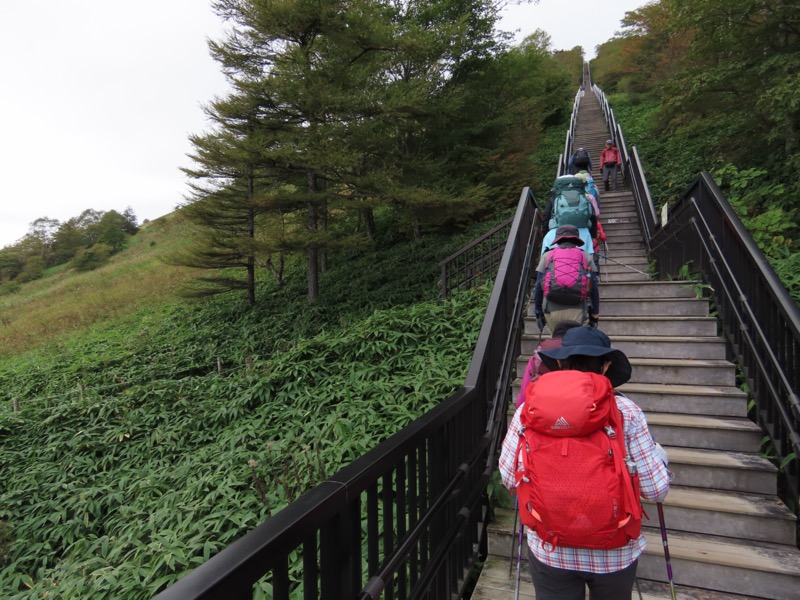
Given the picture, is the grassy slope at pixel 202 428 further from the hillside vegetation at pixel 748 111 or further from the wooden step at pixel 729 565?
the hillside vegetation at pixel 748 111

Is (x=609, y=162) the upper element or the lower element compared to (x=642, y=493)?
upper

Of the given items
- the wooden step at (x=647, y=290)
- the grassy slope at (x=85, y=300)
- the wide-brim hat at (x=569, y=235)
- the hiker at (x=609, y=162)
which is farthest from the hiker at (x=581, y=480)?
the grassy slope at (x=85, y=300)

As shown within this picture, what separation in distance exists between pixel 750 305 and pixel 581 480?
2999mm

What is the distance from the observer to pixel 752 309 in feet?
11.2

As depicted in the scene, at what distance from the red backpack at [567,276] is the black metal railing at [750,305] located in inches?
46.9

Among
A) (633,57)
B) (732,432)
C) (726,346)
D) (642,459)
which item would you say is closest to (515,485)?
(642,459)

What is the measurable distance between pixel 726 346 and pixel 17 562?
7230 millimetres

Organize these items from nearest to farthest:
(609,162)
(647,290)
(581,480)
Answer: (581,480)
(647,290)
(609,162)

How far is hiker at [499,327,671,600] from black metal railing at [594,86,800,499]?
1.79 meters

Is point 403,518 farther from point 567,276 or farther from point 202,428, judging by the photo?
point 202,428

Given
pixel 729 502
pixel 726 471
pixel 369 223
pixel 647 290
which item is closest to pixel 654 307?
pixel 647 290

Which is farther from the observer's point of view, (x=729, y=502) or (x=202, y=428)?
(x=202, y=428)

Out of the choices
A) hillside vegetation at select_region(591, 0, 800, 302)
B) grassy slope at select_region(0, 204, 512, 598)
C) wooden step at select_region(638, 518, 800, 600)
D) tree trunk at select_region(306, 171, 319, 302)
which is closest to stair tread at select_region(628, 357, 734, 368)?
hillside vegetation at select_region(591, 0, 800, 302)

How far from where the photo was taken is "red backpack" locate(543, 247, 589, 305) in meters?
3.48
